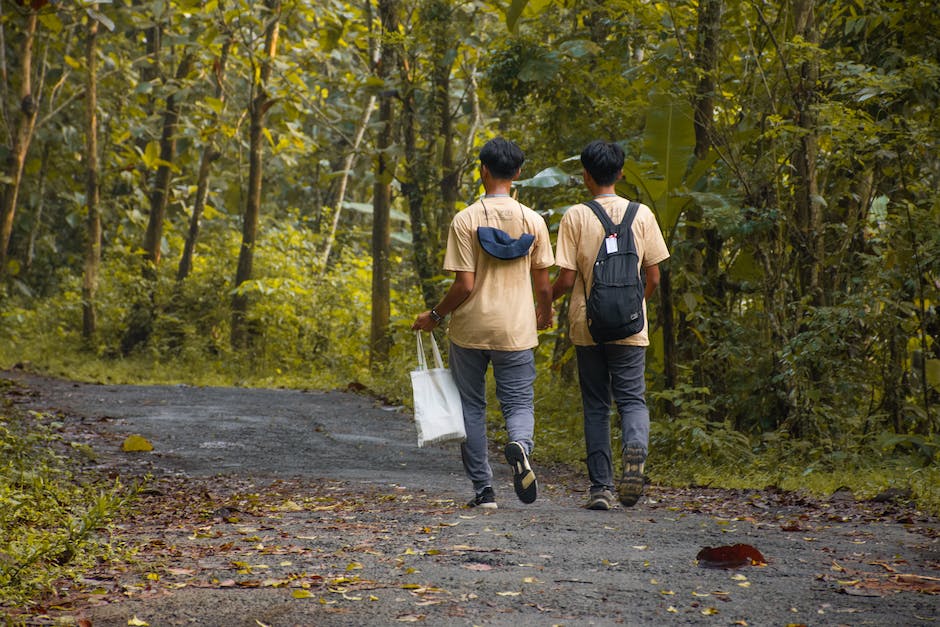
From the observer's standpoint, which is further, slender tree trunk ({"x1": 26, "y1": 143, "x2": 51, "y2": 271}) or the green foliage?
slender tree trunk ({"x1": 26, "y1": 143, "x2": 51, "y2": 271})

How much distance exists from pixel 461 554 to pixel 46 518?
2.10 meters

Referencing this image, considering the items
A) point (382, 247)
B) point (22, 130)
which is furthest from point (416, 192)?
point (22, 130)

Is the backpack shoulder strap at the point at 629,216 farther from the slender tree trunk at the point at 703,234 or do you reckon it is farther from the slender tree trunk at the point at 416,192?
the slender tree trunk at the point at 416,192

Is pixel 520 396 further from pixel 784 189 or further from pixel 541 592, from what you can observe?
pixel 784 189

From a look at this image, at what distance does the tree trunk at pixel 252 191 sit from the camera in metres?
18.7

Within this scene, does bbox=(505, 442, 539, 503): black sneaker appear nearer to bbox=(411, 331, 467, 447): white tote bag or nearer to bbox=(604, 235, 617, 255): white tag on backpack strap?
bbox=(411, 331, 467, 447): white tote bag

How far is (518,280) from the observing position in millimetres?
5906

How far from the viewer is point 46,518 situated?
525 cm

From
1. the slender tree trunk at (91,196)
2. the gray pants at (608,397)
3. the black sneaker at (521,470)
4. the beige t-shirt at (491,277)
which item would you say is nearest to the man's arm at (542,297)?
the beige t-shirt at (491,277)

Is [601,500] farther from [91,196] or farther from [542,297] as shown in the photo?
[91,196]

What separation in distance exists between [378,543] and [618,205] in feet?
7.60

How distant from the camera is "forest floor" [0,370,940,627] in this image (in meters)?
3.65

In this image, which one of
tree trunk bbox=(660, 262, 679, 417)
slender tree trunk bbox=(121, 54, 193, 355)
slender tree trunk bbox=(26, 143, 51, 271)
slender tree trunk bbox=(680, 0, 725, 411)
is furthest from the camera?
slender tree trunk bbox=(26, 143, 51, 271)

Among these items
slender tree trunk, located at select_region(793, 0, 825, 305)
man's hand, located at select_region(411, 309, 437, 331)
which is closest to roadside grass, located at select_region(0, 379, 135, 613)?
man's hand, located at select_region(411, 309, 437, 331)
